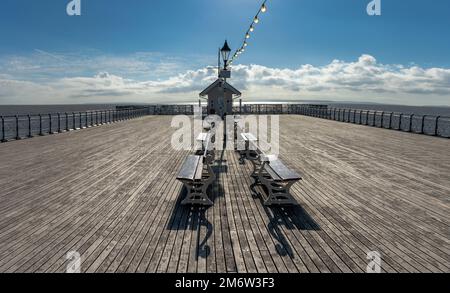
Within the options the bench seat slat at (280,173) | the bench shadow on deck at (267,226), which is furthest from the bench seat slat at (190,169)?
the bench seat slat at (280,173)

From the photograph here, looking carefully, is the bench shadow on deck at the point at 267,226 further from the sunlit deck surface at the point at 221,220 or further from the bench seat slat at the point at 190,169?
the bench seat slat at the point at 190,169

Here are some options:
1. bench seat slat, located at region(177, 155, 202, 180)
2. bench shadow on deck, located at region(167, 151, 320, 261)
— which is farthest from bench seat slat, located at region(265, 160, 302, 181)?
bench seat slat, located at region(177, 155, 202, 180)

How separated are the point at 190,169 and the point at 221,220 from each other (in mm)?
1486

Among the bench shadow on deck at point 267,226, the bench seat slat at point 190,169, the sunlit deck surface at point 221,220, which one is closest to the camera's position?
the sunlit deck surface at point 221,220

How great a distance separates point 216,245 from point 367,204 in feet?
10.7

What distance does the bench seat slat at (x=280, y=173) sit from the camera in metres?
5.92

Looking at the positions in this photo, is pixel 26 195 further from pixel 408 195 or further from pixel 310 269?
pixel 408 195

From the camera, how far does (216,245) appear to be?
437 cm

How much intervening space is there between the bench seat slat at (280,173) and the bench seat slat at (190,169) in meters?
1.47

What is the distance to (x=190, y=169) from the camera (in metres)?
6.47

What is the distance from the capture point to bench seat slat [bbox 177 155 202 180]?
5862mm

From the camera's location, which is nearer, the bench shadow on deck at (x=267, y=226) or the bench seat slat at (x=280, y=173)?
the bench shadow on deck at (x=267, y=226)

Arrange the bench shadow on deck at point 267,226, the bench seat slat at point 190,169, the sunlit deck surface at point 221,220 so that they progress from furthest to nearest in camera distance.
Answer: the bench seat slat at point 190,169, the bench shadow on deck at point 267,226, the sunlit deck surface at point 221,220
